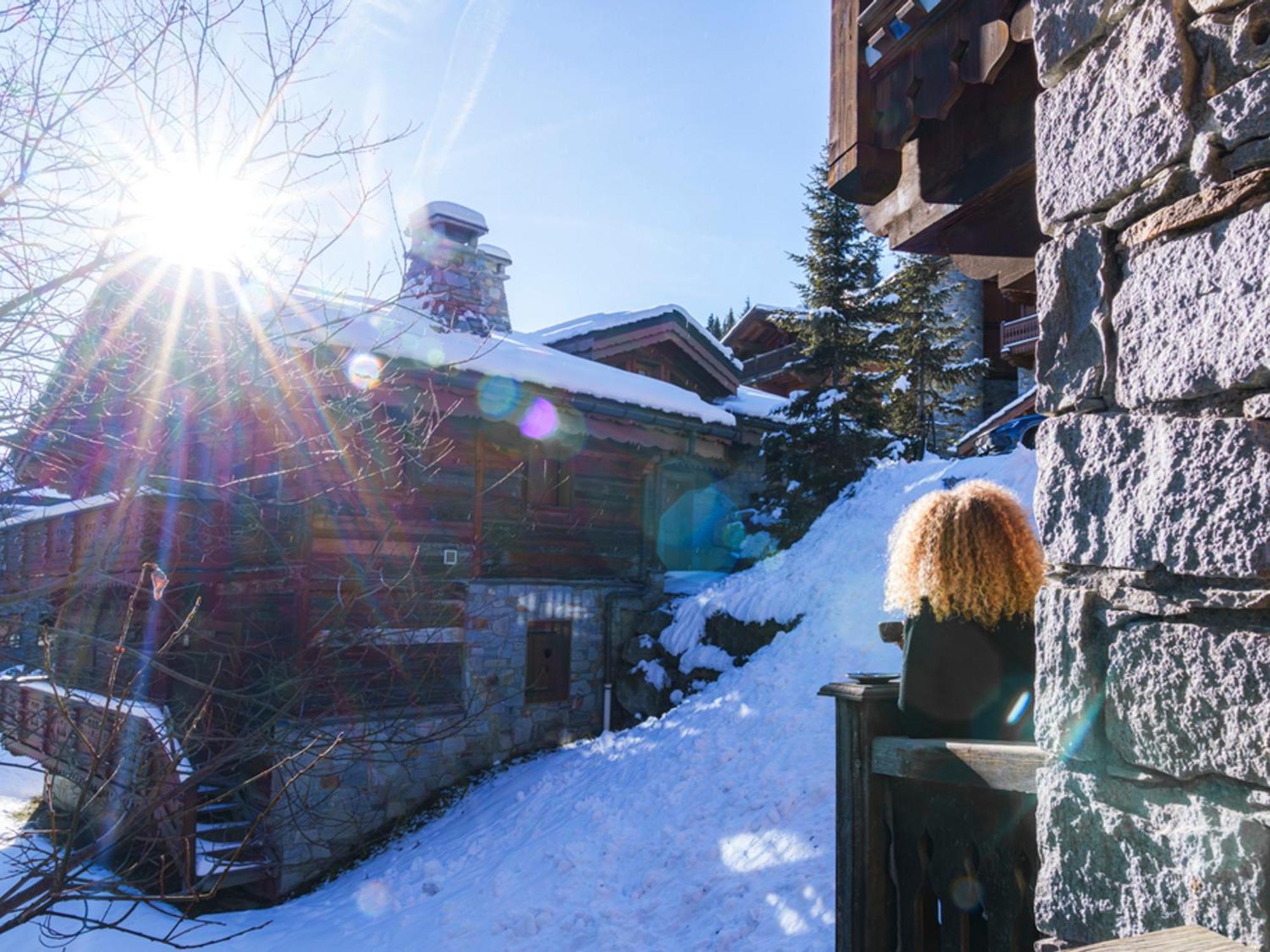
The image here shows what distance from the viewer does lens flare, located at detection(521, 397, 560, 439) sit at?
1242 cm

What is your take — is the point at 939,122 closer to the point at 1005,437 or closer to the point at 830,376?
the point at 1005,437

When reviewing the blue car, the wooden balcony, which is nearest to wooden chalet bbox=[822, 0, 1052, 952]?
the blue car

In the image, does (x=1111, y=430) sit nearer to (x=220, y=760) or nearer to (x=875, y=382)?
(x=220, y=760)

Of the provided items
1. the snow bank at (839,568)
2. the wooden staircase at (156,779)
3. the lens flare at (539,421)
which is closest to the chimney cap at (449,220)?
the lens flare at (539,421)

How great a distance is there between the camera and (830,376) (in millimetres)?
16828

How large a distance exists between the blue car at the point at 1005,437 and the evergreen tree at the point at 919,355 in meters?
1.16

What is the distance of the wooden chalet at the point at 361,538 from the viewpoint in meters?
4.29

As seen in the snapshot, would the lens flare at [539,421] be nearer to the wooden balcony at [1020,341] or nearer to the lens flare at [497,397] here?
the lens flare at [497,397]

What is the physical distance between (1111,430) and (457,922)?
6.78 metres

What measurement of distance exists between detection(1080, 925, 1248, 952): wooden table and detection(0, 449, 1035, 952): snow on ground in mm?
3982

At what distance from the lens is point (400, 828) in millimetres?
10797

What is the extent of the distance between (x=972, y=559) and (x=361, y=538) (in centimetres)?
991

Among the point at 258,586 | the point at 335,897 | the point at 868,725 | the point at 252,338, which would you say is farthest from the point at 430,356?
the point at 868,725

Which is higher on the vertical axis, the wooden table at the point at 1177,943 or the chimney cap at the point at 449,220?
the chimney cap at the point at 449,220
